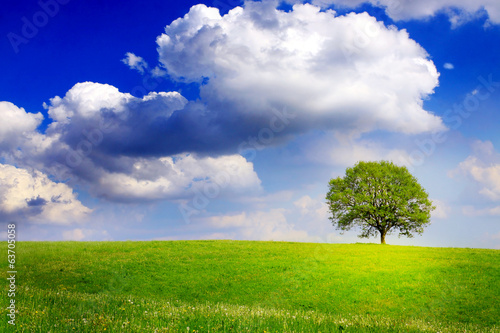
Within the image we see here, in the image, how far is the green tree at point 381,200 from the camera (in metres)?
58.3

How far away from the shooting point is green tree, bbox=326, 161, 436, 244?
58344 millimetres

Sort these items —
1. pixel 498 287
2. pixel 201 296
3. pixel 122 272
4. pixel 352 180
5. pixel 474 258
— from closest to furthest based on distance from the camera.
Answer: pixel 201 296 < pixel 498 287 < pixel 122 272 < pixel 474 258 < pixel 352 180

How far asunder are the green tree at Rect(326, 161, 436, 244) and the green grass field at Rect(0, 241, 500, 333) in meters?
14.8

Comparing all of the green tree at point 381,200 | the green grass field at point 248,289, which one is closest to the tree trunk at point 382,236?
the green tree at point 381,200

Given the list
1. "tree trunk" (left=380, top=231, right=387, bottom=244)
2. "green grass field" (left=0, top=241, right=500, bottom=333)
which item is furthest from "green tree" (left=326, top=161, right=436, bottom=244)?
"green grass field" (left=0, top=241, right=500, bottom=333)

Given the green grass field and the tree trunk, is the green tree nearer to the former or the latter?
the tree trunk

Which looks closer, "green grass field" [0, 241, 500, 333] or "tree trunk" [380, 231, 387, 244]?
"green grass field" [0, 241, 500, 333]

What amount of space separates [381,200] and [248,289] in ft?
128

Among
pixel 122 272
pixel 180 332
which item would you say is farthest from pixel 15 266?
pixel 180 332

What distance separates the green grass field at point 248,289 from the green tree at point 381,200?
48.4 ft

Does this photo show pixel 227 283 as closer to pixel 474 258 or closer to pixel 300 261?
pixel 300 261

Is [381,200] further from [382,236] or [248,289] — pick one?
[248,289]

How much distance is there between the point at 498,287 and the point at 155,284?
27.4 m

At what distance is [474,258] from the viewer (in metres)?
39.5
